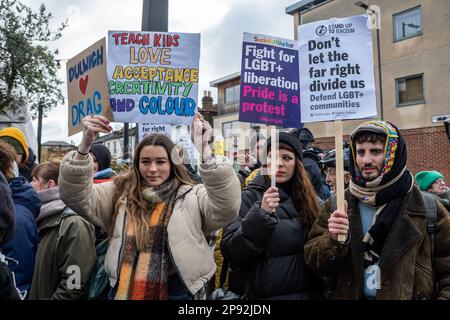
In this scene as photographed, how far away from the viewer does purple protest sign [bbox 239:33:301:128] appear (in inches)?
133

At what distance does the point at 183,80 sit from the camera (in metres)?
3.60

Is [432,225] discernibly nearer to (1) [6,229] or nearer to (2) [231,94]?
(1) [6,229]

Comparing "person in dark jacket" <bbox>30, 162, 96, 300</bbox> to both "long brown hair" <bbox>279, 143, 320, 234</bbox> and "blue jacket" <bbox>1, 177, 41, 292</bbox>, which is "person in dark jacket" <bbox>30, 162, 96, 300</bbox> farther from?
"long brown hair" <bbox>279, 143, 320, 234</bbox>

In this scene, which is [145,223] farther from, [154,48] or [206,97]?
[206,97]

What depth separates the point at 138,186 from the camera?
8.95ft

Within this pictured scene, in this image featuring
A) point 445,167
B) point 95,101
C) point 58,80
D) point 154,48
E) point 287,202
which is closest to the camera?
point 287,202

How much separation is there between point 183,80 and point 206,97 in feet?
120

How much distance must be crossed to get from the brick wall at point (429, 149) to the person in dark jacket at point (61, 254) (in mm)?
16832

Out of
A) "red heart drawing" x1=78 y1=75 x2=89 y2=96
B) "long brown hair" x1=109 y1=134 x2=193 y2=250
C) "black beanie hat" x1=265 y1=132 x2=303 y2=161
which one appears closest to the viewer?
"long brown hair" x1=109 y1=134 x2=193 y2=250

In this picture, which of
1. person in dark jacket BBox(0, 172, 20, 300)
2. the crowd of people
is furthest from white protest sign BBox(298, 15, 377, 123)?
person in dark jacket BBox(0, 172, 20, 300)

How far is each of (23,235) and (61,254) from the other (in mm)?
265

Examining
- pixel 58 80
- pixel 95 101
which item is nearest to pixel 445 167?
pixel 58 80

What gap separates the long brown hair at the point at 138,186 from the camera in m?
2.57

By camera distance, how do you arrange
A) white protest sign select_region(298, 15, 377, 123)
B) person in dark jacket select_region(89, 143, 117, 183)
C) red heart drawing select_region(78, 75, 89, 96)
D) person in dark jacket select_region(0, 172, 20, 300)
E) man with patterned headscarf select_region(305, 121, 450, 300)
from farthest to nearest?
person in dark jacket select_region(89, 143, 117, 183) → red heart drawing select_region(78, 75, 89, 96) → white protest sign select_region(298, 15, 377, 123) → man with patterned headscarf select_region(305, 121, 450, 300) → person in dark jacket select_region(0, 172, 20, 300)
